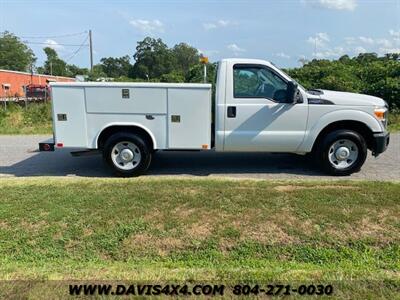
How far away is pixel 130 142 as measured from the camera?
651 cm

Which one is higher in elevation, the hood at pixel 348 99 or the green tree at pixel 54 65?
the green tree at pixel 54 65

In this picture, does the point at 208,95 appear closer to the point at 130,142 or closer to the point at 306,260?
the point at 130,142

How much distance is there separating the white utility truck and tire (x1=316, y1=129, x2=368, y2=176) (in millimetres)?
17

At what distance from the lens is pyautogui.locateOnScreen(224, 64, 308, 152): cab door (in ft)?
20.8

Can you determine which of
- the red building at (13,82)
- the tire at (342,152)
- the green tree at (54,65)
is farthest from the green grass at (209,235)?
the green tree at (54,65)

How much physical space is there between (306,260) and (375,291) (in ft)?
2.42

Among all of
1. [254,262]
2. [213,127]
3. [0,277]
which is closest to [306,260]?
[254,262]

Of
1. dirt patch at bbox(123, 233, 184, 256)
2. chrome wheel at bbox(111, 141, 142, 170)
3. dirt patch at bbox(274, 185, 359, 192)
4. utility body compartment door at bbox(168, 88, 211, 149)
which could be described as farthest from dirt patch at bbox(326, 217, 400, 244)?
chrome wheel at bbox(111, 141, 142, 170)

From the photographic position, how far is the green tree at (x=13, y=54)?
78250mm

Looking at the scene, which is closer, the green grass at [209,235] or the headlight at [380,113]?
the green grass at [209,235]

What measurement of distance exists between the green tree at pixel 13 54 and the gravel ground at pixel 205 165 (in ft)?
261

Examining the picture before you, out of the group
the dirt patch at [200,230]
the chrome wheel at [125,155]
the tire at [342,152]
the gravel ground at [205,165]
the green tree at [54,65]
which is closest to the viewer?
the dirt patch at [200,230]

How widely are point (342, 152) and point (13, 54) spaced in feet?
285

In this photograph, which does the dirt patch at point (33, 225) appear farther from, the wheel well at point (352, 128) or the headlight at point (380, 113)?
the headlight at point (380, 113)
